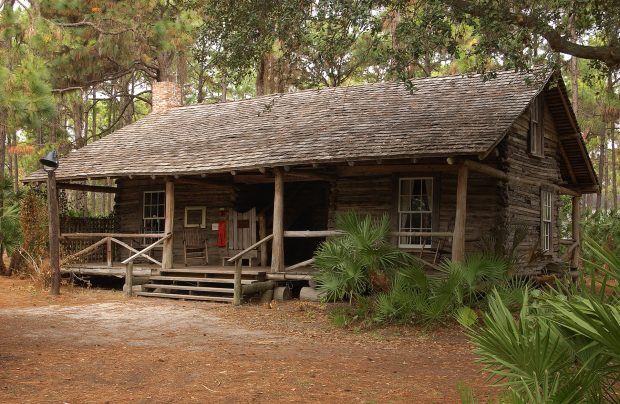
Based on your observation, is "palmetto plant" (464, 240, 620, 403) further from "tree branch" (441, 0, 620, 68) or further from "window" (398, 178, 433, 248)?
"window" (398, 178, 433, 248)

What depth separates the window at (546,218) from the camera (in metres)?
18.0

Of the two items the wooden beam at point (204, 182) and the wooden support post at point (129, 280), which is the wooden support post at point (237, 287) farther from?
the wooden beam at point (204, 182)

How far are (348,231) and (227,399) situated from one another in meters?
6.16

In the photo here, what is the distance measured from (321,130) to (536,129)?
5.92 meters

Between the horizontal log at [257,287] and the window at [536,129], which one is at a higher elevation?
the window at [536,129]

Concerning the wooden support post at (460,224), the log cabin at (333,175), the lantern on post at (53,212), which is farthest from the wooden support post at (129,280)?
the wooden support post at (460,224)

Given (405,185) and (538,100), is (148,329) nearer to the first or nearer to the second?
(405,185)

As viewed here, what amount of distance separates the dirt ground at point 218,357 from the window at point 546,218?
7769 millimetres

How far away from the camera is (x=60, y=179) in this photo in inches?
729

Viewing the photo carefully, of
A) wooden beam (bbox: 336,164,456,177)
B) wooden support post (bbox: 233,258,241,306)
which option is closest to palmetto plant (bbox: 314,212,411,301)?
wooden support post (bbox: 233,258,241,306)

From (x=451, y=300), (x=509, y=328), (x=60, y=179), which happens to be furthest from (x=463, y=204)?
(x=60, y=179)

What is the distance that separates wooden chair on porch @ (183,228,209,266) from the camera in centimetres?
1894

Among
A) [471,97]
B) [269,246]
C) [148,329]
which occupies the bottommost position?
[148,329]

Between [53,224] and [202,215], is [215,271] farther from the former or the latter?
[53,224]
